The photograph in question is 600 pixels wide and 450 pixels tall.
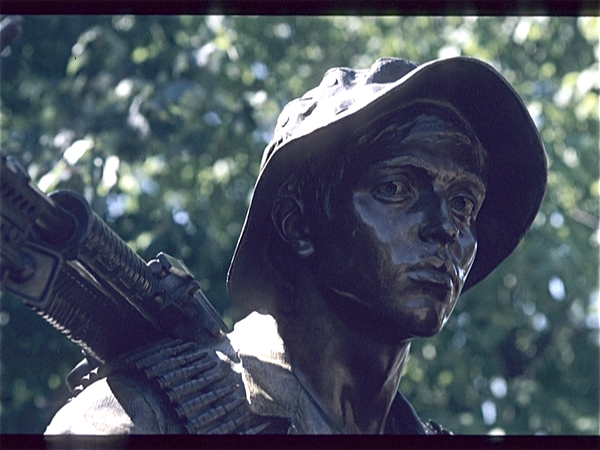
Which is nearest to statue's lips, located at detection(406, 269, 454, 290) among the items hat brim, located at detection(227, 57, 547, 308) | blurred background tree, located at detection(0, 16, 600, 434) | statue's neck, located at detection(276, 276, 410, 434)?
statue's neck, located at detection(276, 276, 410, 434)

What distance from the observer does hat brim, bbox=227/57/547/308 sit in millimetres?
3291

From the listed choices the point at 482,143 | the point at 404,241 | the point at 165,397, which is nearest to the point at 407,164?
the point at 404,241

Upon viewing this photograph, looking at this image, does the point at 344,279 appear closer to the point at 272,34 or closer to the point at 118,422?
the point at 118,422

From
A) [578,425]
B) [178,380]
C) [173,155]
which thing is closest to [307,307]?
[178,380]

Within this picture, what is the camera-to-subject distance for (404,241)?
3.23 meters

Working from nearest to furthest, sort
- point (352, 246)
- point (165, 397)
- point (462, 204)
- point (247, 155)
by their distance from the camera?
point (165, 397) → point (352, 246) → point (462, 204) → point (247, 155)

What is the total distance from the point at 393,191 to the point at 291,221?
31 cm

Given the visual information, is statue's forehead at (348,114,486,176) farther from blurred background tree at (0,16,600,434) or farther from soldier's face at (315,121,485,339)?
blurred background tree at (0,16,600,434)

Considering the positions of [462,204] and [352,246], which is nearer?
[352,246]

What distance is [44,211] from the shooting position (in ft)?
8.92

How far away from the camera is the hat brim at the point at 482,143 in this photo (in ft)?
10.8

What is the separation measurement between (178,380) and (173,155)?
13.7 ft

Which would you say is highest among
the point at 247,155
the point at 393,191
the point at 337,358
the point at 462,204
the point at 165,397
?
the point at 393,191

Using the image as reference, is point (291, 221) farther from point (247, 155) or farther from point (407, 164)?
point (247, 155)
